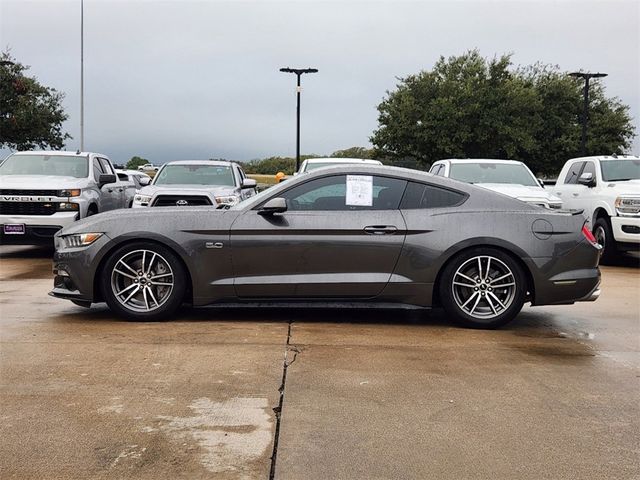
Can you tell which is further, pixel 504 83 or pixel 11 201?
pixel 504 83

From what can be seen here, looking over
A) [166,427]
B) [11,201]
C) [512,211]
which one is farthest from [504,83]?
[166,427]

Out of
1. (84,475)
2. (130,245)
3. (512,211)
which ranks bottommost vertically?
(84,475)

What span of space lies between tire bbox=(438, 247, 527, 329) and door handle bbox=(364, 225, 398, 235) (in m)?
0.59

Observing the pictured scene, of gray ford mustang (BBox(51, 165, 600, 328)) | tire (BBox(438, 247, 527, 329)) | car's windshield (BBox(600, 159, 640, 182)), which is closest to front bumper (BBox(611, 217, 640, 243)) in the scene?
car's windshield (BBox(600, 159, 640, 182))

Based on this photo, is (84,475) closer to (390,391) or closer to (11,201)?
(390,391)

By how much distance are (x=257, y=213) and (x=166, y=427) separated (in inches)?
115

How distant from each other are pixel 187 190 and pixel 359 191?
6.65 metres

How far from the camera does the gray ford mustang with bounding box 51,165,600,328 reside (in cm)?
→ 639

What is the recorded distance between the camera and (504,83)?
44.2m

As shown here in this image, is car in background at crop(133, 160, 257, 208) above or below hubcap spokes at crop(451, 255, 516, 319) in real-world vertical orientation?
above

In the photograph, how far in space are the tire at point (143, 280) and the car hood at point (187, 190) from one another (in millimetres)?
6056

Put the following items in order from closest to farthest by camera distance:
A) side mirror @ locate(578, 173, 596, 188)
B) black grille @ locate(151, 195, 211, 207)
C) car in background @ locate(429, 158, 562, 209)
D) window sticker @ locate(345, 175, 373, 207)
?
window sticker @ locate(345, 175, 373, 207) < car in background @ locate(429, 158, 562, 209) < black grille @ locate(151, 195, 211, 207) < side mirror @ locate(578, 173, 596, 188)

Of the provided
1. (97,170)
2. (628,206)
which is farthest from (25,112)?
(628,206)

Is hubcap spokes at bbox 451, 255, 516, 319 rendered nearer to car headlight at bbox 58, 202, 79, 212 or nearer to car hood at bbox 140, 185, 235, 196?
car hood at bbox 140, 185, 235, 196
